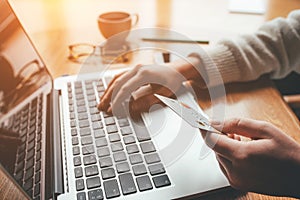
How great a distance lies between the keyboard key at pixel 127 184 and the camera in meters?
0.49

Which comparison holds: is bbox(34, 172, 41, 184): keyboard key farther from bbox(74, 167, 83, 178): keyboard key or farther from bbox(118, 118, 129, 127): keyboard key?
bbox(118, 118, 129, 127): keyboard key

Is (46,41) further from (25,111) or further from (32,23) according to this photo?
(25,111)

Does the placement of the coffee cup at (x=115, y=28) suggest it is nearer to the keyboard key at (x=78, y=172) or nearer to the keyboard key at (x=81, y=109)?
the keyboard key at (x=81, y=109)

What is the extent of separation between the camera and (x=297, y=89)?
0.97 m

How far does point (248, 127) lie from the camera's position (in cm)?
48

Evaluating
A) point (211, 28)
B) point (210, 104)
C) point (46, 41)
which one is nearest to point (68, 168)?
point (210, 104)

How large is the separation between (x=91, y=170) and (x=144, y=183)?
3.6 inches

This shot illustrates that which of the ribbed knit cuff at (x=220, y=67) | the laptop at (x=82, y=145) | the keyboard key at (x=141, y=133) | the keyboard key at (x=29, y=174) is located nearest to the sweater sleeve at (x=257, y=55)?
the ribbed knit cuff at (x=220, y=67)

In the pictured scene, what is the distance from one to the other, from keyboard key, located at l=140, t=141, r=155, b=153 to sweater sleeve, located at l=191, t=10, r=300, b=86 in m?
0.24

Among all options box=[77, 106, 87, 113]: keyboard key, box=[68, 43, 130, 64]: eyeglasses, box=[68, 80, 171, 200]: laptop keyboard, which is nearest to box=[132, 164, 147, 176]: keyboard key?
box=[68, 80, 171, 200]: laptop keyboard

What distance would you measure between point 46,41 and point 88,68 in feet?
0.73

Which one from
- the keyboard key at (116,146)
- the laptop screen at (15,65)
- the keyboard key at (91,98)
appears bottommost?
the keyboard key at (116,146)

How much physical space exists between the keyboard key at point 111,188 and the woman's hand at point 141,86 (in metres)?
0.19

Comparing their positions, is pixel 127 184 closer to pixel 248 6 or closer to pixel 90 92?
pixel 90 92
